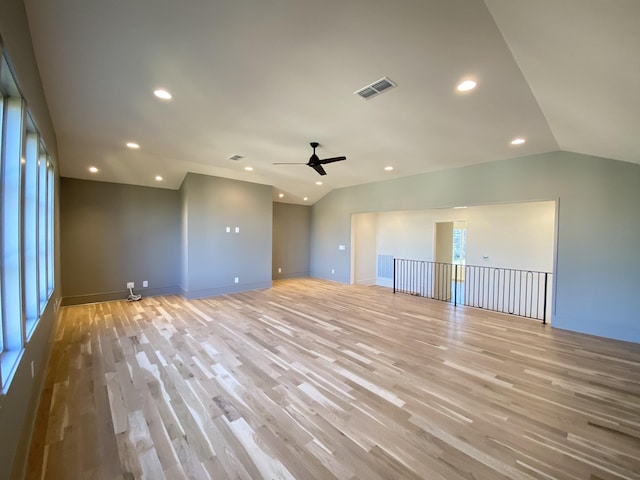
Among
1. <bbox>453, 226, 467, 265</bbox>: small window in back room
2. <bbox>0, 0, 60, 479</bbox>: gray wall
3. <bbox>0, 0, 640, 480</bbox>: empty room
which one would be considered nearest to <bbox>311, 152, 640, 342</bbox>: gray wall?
<bbox>0, 0, 640, 480</bbox>: empty room

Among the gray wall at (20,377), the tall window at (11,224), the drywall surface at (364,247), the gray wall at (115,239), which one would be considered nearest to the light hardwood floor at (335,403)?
the gray wall at (20,377)

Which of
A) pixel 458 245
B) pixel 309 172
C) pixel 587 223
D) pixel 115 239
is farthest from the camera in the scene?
pixel 458 245

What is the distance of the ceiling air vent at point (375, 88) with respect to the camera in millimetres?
2714

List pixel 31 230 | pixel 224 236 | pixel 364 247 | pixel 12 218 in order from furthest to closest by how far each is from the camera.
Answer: pixel 364 247
pixel 224 236
pixel 31 230
pixel 12 218

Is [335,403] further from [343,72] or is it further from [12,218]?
[343,72]

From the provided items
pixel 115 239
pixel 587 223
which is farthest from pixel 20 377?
pixel 587 223

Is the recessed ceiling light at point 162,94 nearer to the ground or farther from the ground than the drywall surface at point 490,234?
farther from the ground

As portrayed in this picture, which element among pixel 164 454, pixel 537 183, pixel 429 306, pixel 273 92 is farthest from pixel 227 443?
pixel 537 183

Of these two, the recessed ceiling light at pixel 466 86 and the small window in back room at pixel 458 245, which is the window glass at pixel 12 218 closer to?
the recessed ceiling light at pixel 466 86

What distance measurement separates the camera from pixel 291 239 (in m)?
9.16

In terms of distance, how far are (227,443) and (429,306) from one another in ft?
16.6

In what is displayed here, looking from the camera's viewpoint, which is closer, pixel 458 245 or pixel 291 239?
pixel 291 239

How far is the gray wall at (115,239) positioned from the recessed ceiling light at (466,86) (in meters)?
6.73

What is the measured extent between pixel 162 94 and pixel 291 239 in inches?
253
